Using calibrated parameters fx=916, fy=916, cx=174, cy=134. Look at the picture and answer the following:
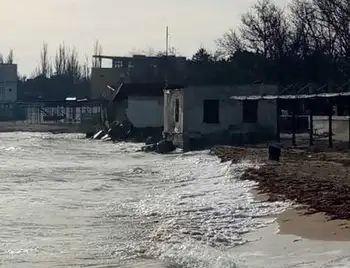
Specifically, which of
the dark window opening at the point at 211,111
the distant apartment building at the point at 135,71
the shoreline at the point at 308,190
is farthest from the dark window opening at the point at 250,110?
the distant apartment building at the point at 135,71

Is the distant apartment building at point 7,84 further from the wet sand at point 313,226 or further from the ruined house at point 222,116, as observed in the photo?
the wet sand at point 313,226

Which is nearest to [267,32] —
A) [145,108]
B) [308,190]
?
[145,108]

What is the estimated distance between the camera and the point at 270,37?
79.5 metres

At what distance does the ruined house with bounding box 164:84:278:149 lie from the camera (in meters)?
49.0

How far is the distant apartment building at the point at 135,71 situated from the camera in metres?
100

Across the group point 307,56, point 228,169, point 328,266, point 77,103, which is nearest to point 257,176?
point 228,169

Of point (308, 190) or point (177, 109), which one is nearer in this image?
point (308, 190)

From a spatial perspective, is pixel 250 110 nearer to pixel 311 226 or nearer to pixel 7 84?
pixel 311 226

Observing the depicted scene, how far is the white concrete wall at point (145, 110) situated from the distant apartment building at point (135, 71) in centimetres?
2467

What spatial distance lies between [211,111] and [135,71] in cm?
6154

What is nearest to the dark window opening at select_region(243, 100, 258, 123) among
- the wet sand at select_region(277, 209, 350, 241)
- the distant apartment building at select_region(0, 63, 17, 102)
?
the wet sand at select_region(277, 209, 350, 241)

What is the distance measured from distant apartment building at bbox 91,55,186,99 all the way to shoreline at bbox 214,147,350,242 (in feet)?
194

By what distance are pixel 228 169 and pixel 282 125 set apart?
30.1 meters

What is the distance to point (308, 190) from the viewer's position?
22250mm
